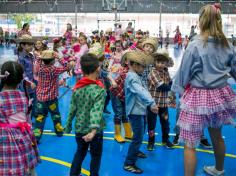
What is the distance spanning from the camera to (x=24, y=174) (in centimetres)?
262

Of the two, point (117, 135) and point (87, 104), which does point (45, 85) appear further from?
Result: point (87, 104)

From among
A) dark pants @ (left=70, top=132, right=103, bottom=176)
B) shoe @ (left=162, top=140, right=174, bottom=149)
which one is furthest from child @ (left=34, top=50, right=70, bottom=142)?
shoe @ (left=162, top=140, right=174, bottom=149)

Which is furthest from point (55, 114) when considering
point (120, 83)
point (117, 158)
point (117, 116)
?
point (117, 158)

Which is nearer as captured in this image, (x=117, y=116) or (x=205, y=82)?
(x=205, y=82)

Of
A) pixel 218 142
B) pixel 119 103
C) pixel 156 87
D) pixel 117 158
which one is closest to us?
pixel 218 142

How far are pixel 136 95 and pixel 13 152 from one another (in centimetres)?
156

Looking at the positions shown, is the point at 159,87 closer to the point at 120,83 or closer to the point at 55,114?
the point at 120,83

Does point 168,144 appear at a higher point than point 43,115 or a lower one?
lower

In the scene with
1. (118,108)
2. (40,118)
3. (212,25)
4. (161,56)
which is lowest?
(40,118)

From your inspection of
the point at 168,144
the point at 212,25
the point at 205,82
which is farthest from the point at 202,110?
the point at 168,144

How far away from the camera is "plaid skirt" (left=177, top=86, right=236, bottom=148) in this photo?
297 cm

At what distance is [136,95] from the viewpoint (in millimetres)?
3652

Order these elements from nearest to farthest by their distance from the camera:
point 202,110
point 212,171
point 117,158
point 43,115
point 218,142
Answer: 1. point 202,110
2. point 218,142
3. point 212,171
4. point 117,158
5. point 43,115

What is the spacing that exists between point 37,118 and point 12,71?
7.20 feet
